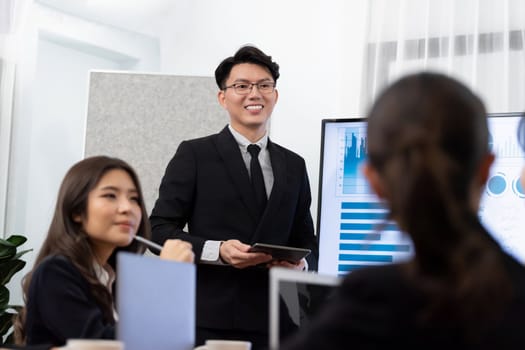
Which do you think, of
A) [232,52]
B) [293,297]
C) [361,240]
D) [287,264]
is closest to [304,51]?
[232,52]

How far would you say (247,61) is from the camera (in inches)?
111

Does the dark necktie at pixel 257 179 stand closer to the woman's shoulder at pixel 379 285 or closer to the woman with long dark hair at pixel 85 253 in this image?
the woman with long dark hair at pixel 85 253

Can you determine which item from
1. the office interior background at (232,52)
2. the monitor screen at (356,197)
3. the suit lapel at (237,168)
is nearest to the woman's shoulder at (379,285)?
the suit lapel at (237,168)

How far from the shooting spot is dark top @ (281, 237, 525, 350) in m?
0.87

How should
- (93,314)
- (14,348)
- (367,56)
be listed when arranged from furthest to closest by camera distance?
(367,56) → (93,314) → (14,348)

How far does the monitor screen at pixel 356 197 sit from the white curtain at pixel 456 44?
1.39 ft

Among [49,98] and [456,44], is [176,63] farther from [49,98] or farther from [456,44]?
A: [456,44]

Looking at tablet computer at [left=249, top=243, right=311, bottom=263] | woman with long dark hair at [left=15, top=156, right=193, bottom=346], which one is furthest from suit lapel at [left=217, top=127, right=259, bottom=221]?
woman with long dark hair at [left=15, top=156, right=193, bottom=346]

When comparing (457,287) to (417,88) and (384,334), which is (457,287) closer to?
(384,334)

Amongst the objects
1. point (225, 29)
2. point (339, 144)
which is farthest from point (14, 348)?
point (225, 29)

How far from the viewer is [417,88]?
0.94m

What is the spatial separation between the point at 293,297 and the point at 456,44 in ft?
8.38

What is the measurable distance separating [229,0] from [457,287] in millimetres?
3698

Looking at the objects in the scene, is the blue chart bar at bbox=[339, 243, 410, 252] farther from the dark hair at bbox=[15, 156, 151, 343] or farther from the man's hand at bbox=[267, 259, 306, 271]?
the dark hair at bbox=[15, 156, 151, 343]
